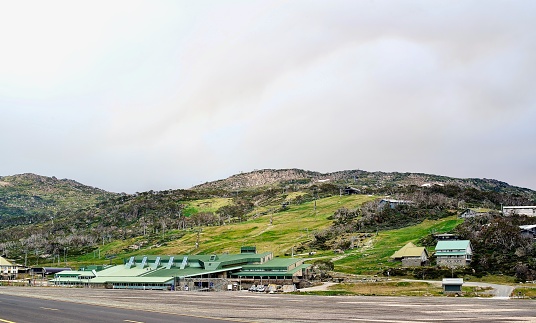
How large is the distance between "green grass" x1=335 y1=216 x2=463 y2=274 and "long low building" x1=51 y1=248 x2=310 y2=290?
17.1 metres

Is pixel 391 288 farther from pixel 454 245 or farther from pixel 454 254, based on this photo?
pixel 454 245

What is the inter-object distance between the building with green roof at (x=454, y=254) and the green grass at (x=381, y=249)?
13.1 metres

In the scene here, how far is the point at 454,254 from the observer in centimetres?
14125

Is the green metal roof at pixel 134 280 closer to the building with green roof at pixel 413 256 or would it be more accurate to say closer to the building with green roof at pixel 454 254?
the building with green roof at pixel 413 256

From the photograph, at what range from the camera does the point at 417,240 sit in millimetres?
173750

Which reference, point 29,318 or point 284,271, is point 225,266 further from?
point 29,318

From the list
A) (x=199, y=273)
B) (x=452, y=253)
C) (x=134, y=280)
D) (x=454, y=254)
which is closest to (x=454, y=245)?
(x=452, y=253)

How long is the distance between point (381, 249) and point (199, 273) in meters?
66.0

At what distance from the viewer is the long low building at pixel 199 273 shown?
128375 millimetres

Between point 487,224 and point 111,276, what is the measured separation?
4459 inches

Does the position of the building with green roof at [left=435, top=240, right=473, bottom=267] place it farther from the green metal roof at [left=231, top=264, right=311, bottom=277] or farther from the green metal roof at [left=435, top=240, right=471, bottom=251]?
the green metal roof at [left=231, top=264, right=311, bottom=277]

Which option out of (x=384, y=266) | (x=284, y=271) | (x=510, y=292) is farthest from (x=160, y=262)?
(x=510, y=292)

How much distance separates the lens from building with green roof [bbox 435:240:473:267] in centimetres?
13962

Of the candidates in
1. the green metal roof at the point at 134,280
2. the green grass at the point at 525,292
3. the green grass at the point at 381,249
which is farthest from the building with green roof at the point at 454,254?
the green metal roof at the point at 134,280
